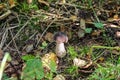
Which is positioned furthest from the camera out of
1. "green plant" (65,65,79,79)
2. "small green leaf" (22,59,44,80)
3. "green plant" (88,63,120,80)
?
"green plant" (65,65,79,79)

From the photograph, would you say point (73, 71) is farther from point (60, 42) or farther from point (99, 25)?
point (99, 25)

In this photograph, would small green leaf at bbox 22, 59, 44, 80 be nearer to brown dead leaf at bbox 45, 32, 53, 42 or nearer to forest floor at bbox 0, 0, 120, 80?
forest floor at bbox 0, 0, 120, 80

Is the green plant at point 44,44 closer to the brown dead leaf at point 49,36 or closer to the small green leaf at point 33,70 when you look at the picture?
the brown dead leaf at point 49,36

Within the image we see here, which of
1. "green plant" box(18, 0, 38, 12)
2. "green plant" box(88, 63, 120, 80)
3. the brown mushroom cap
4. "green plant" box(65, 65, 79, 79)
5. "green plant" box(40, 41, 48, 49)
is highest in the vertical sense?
"green plant" box(18, 0, 38, 12)

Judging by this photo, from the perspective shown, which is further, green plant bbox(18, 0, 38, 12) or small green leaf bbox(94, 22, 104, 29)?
green plant bbox(18, 0, 38, 12)

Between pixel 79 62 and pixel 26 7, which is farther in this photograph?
pixel 26 7

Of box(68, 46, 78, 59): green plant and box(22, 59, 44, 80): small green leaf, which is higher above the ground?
box(22, 59, 44, 80): small green leaf

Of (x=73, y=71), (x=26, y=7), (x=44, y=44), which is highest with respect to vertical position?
(x=26, y=7)

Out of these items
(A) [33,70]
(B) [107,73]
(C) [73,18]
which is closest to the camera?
(A) [33,70]

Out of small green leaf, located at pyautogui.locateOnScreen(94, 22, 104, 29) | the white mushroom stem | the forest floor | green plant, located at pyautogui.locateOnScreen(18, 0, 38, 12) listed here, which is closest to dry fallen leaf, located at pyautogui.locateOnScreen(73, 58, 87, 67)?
the forest floor

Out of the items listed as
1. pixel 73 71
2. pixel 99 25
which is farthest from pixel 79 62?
pixel 99 25
